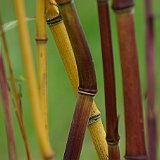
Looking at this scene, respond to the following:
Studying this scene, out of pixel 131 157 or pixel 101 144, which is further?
pixel 101 144

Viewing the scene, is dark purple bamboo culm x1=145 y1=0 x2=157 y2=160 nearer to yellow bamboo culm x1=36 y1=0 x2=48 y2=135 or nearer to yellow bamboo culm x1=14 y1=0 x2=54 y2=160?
yellow bamboo culm x1=14 y1=0 x2=54 y2=160

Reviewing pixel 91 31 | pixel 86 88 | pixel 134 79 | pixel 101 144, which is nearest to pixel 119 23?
pixel 134 79

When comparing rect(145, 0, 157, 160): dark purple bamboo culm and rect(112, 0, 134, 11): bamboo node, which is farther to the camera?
rect(112, 0, 134, 11): bamboo node

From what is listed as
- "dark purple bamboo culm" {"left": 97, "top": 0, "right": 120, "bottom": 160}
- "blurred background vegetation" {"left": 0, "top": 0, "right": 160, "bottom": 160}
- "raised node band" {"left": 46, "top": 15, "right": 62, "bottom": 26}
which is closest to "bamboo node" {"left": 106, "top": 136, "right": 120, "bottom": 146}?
"dark purple bamboo culm" {"left": 97, "top": 0, "right": 120, "bottom": 160}

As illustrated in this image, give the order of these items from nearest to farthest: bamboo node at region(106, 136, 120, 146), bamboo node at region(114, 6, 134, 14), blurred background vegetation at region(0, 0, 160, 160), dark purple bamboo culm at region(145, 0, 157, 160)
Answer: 1. dark purple bamboo culm at region(145, 0, 157, 160)
2. bamboo node at region(114, 6, 134, 14)
3. bamboo node at region(106, 136, 120, 146)
4. blurred background vegetation at region(0, 0, 160, 160)

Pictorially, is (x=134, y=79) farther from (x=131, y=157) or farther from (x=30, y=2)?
(x=30, y=2)

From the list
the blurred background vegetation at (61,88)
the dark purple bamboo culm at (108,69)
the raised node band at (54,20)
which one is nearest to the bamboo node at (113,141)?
the dark purple bamboo culm at (108,69)

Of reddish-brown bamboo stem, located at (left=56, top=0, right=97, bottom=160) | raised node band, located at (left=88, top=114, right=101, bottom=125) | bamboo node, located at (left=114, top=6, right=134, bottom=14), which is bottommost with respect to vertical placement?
raised node band, located at (left=88, top=114, right=101, bottom=125)

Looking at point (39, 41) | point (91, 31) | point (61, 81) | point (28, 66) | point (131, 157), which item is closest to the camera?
Result: point (28, 66)

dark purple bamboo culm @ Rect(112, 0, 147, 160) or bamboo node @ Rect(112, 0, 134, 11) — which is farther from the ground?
bamboo node @ Rect(112, 0, 134, 11)
